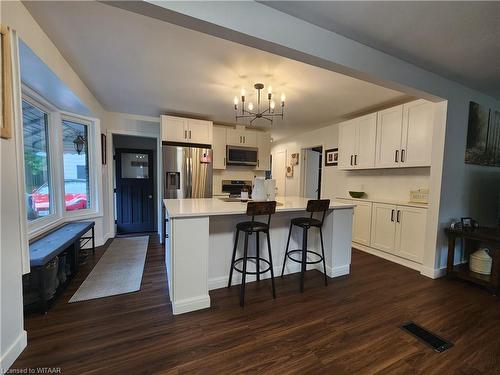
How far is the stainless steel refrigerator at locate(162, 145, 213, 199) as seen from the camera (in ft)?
12.8

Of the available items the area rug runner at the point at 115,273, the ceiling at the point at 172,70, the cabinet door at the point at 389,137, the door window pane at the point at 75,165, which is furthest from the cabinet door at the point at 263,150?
the door window pane at the point at 75,165

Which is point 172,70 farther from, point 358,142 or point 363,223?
point 363,223

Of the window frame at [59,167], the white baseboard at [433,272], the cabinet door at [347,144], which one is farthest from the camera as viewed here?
the cabinet door at [347,144]

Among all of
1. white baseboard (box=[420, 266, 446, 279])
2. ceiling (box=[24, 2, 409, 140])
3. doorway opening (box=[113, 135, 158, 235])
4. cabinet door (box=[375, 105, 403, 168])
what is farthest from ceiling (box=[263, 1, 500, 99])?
doorway opening (box=[113, 135, 158, 235])

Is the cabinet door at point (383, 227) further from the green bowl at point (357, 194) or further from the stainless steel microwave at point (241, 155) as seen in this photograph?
the stainless steel microwave at point (241, 155)

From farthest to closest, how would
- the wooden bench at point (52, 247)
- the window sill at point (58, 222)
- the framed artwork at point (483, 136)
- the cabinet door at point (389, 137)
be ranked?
1. the cabinet door at point (389, 137)
2. the framed artwork at point (483, 136)
3. the window sill at point (58, 222)
4. the wooden bench at point (52, 247)

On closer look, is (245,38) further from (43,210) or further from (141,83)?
(43,210)

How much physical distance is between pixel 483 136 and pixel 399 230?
5.60ft

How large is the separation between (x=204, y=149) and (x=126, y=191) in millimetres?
2120

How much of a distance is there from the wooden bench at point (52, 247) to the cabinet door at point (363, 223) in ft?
13.2

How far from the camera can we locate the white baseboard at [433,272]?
9.00ft

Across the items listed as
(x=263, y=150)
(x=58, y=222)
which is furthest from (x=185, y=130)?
(x=58, y=222)

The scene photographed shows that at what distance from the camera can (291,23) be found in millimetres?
1613

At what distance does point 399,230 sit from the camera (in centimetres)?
317
